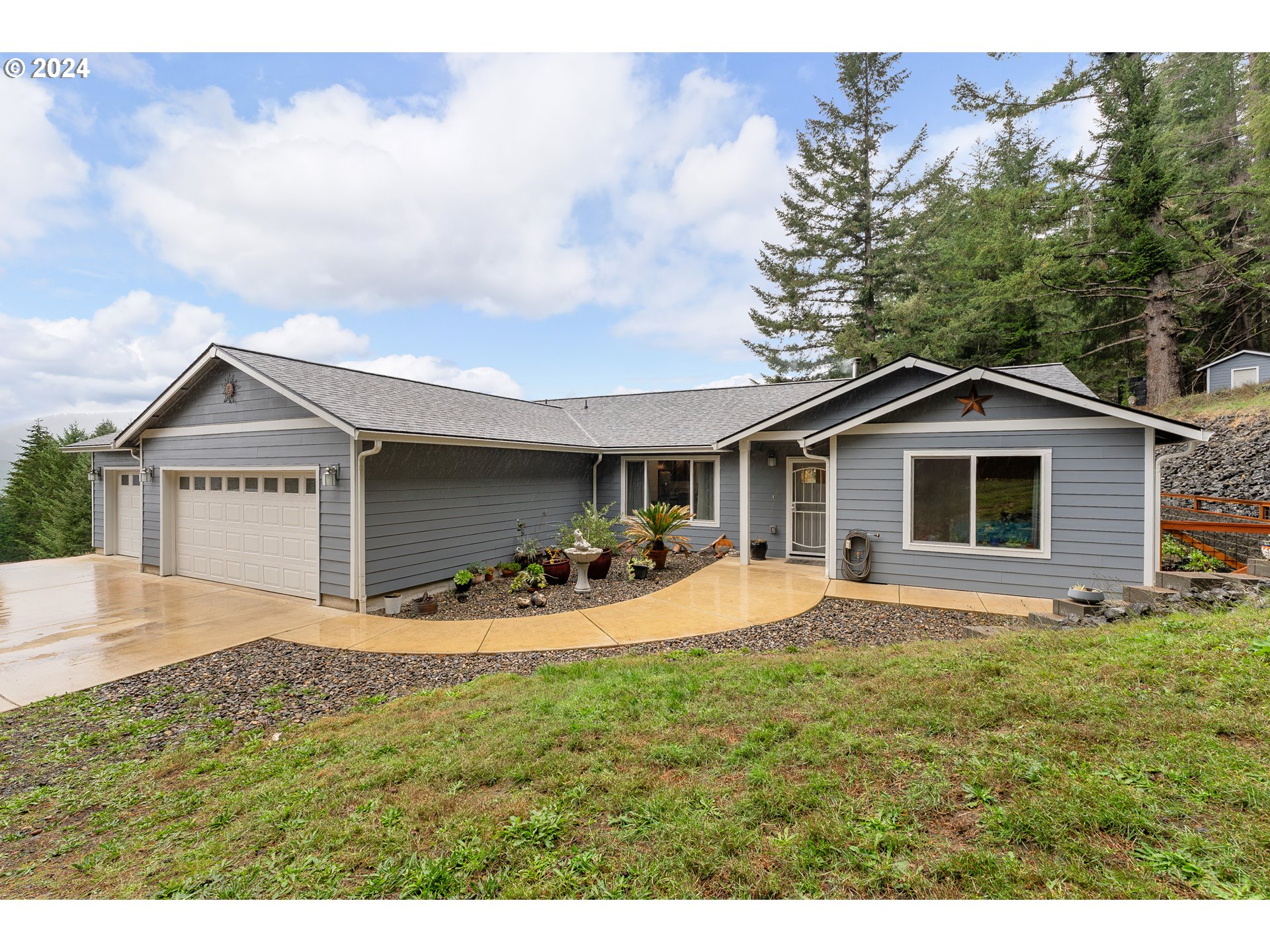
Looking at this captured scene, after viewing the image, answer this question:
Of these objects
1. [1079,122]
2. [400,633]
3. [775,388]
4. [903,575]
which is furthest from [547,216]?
[1079,122]

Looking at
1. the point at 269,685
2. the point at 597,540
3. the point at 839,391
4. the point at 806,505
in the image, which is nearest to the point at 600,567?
the point at 597,540

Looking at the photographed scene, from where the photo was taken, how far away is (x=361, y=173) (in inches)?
342

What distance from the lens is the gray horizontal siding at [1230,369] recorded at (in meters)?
15.7

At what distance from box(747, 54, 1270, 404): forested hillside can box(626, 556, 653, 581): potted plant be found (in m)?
13.5

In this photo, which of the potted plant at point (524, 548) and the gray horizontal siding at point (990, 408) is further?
the potted plant at point (524, 548)

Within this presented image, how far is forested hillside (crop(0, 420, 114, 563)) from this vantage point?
1983cm

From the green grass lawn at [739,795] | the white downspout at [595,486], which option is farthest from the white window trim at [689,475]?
the green grass lawn at [739,795]

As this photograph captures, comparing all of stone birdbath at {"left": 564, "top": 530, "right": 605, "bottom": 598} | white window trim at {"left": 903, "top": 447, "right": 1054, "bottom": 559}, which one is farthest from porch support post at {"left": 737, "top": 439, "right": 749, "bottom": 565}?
stone birdbath at {"left": 564, "top": 530, "right": 605, "bottom": 598}

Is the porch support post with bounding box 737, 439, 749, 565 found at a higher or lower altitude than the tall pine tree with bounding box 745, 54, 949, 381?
lower

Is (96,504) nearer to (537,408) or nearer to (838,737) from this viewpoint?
(537,408)

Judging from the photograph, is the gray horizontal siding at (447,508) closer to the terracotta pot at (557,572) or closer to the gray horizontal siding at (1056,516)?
the terracotta pot at (557,572)

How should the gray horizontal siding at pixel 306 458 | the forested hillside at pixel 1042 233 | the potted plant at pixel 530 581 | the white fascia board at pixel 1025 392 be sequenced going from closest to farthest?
1. the white fascia board at pixel 1025 392
2. the gray horizontal siding at pixel 306 458
3. the potted plant at pixel 530 581
4. the forested hillside at pixel 1042 233

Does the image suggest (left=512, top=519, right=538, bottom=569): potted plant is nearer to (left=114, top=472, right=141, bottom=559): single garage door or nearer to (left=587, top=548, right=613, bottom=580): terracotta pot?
(left=587, top=548, right=613, bottom=580): terracotta pot

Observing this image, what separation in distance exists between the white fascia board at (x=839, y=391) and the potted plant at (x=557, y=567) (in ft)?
12.4
